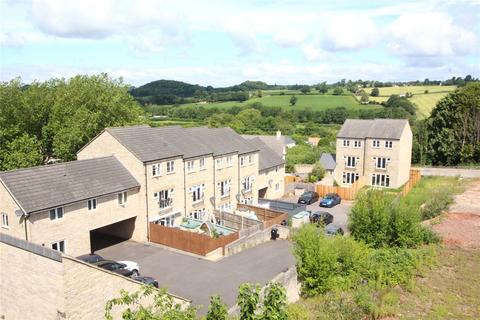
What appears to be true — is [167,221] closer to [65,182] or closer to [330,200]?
[65,182]

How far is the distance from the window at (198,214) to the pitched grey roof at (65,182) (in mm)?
6576

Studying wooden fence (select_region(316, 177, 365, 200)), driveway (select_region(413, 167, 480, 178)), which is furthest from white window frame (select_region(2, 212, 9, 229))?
driveway (select_region(413, 167, 480, 178))

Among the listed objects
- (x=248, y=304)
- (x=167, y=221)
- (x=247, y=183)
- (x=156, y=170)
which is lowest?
(x=167, y=221)

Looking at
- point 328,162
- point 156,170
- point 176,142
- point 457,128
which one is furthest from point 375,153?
point 156,170

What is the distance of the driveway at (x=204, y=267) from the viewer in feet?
79.8

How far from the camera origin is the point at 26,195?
24.9m

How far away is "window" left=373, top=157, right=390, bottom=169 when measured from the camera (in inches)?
2070

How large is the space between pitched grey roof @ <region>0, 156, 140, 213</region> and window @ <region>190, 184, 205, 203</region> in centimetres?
603

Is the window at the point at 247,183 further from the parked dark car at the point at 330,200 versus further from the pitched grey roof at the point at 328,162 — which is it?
the pitched grey roof at the point at 328,162

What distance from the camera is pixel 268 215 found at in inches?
1490

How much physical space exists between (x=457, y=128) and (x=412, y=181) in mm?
15613

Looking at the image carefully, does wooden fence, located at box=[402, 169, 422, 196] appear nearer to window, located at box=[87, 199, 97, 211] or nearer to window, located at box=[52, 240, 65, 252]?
window, located at box=[87, 199, 97, 211]

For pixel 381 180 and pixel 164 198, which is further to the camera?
pixel 381 180

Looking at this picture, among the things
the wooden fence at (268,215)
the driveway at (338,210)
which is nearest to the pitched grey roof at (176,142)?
the wooden fence at (268,215)
